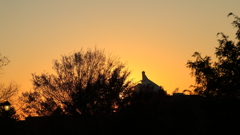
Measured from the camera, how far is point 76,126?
67.5 feet

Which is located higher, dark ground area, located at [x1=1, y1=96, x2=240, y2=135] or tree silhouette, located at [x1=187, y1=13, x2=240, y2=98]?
tree silhouette, located at [x1=187, y1=13, x2=240, y2=98]

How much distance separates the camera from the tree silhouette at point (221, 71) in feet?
79.5

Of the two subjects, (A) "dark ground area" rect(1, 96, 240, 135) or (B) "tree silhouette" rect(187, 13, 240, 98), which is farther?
(B) "tree silhouette" rect(187, 13, 240, 98)

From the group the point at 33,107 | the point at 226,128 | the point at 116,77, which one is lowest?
the point at 226,128

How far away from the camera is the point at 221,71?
2622 cm

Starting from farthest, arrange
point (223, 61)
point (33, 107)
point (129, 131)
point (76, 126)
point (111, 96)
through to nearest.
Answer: point (33, 107), point (111, 96), point (223, 61), point (76, 126), point (129, 131)

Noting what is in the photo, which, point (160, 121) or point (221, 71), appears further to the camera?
point (221, 71)

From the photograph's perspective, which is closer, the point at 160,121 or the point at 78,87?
the point at 160,121

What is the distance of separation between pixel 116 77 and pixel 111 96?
320cm

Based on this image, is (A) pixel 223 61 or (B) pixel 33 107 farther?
(B) pixel 33 107

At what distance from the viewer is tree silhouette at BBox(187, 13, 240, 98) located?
79.5 feet

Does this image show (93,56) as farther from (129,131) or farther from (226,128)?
(226,128)

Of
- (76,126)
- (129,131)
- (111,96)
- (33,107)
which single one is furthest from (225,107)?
(33,107)

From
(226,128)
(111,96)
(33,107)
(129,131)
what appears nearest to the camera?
(226,128)
